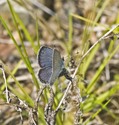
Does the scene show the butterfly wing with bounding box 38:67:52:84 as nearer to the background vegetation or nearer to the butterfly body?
the butterfly body

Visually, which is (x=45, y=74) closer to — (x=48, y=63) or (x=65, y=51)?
(x=48, y=63)

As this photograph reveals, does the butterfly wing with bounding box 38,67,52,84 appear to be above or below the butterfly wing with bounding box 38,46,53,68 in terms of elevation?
below

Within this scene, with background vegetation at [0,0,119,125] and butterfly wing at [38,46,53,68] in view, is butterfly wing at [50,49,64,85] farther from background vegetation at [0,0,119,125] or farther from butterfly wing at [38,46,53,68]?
background vegetation at [0,0,119,125]

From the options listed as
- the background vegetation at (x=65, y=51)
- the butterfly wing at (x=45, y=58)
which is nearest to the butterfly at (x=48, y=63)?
the butterfly wing at (x=45, y=58)

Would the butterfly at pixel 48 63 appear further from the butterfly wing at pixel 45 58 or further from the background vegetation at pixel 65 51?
the background vegetation at pixel 65 51

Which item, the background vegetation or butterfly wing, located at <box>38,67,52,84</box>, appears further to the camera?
the background vegetation

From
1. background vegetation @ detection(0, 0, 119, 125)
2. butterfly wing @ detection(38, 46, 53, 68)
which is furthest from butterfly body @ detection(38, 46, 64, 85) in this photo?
background vegetation @ detection(0, 0, 119, 125)


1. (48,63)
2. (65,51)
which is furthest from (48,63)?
(65,51)
